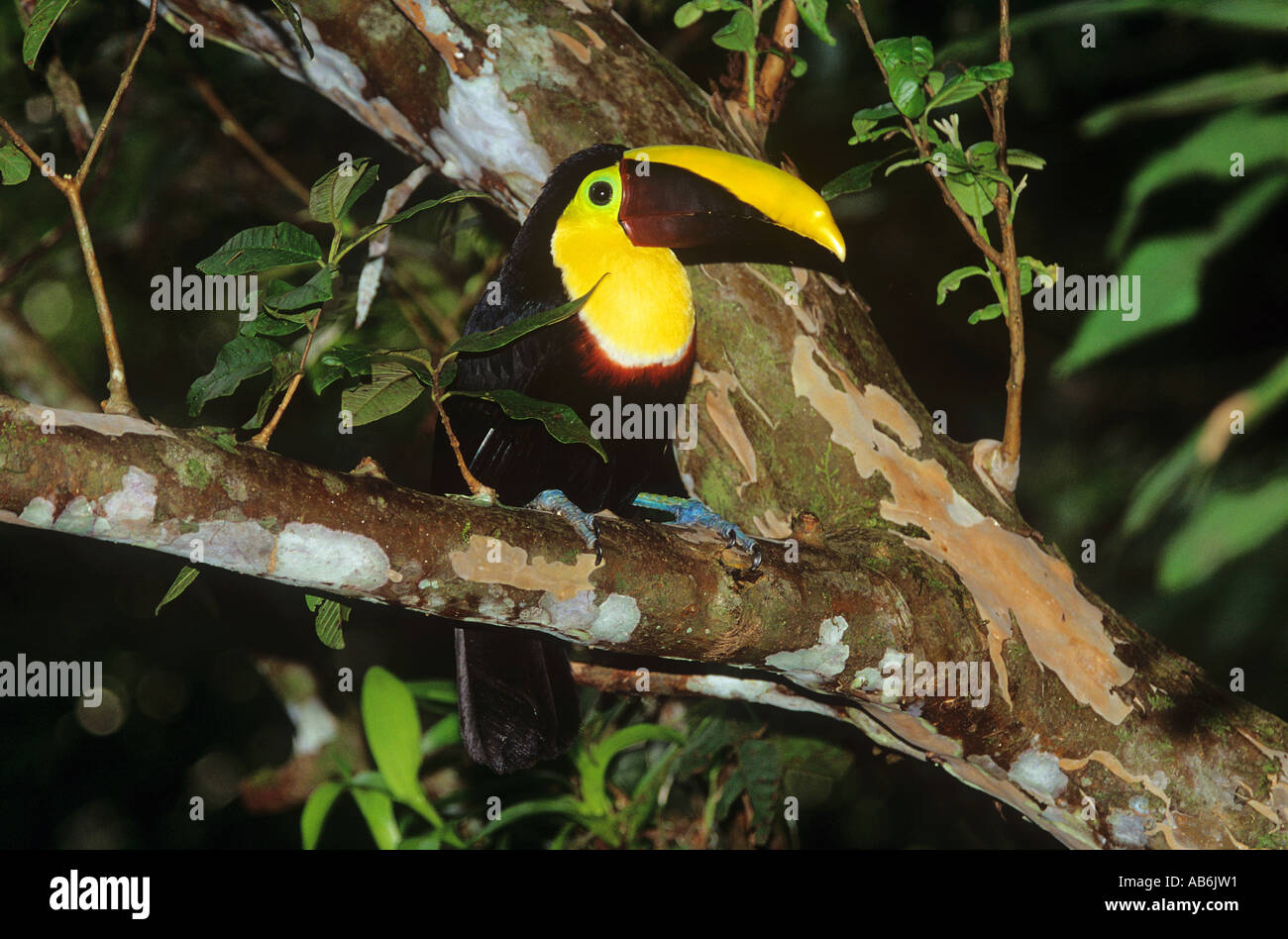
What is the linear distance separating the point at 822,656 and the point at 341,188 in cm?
103

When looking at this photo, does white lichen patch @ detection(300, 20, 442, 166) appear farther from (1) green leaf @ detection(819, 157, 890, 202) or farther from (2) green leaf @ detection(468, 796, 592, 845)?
(2) green leaf @ detection(468, 796, 592, 845)

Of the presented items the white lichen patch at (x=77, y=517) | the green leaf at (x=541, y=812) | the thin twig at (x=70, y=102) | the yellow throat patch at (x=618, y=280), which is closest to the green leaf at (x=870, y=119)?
the yellow throat patch at (x=618, y=280)

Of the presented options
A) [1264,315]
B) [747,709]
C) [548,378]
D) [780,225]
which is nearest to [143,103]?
[548,378]

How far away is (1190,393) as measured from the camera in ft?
12.9

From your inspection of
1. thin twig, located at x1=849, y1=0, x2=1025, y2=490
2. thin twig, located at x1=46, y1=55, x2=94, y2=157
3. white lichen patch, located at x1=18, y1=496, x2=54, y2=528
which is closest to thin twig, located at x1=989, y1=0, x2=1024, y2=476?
thin twig, located at x1=849, y1=0, x2=1025, y2=490

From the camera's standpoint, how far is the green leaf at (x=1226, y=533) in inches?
31.5

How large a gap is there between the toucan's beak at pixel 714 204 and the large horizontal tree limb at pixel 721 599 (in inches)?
23.6

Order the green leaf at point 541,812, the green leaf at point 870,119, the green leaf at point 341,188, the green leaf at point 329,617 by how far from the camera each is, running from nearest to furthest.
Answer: the green leaf at point 341,188 < the green leaf at point 329,617 < the green leaf at point 870,119 < the green leaf at point 541,812

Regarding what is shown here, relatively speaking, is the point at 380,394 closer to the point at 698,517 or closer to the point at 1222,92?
the point at 698,517

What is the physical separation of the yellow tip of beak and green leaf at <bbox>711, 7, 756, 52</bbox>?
0.95 ft

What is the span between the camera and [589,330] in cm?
214

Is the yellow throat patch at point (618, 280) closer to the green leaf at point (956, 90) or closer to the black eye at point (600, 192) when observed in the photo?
the black eye at point (600, 192)

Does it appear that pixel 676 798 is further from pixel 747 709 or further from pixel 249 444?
pixel 249 444
